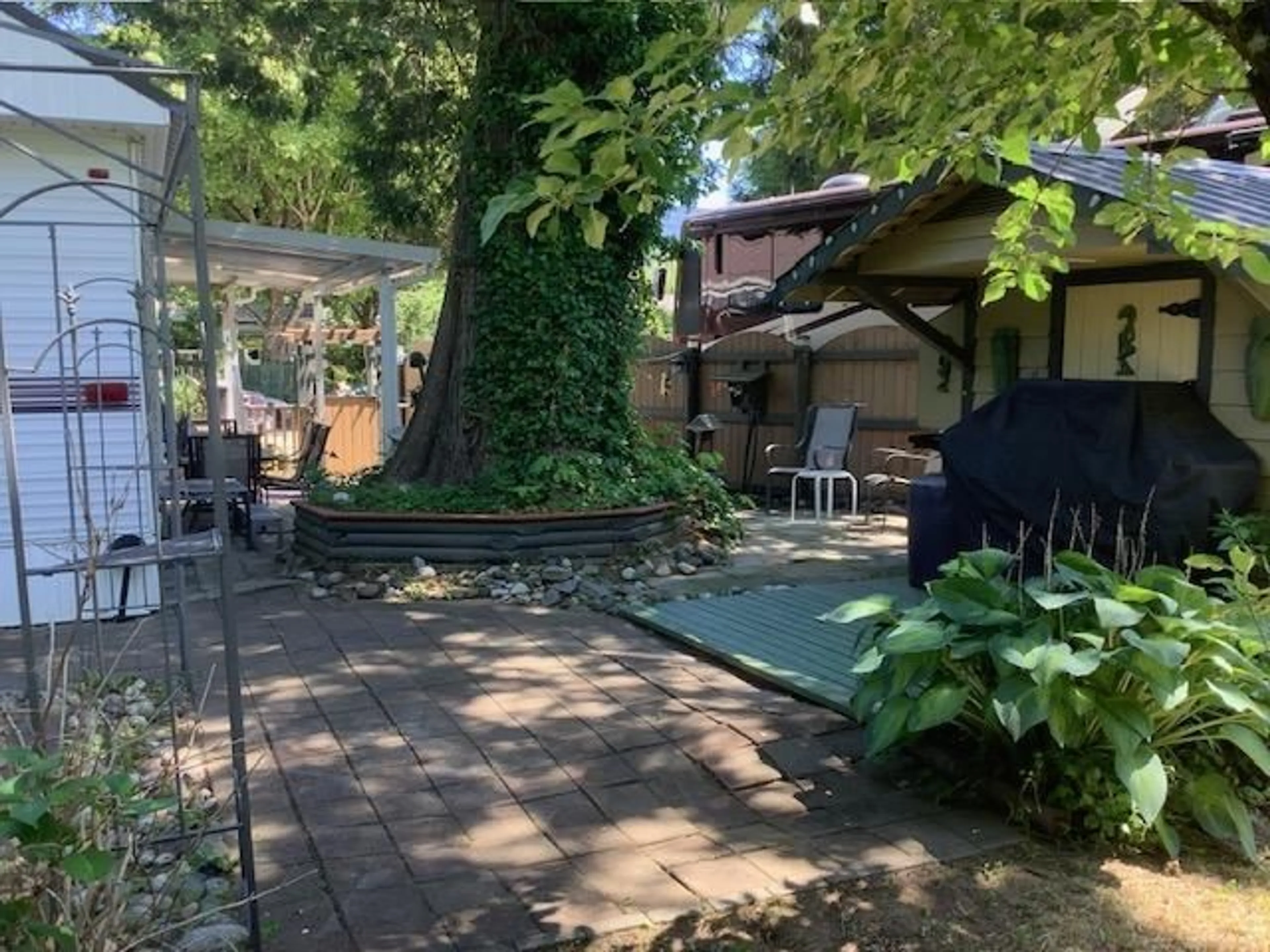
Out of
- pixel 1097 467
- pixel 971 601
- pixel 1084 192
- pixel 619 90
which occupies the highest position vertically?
pixel 1084 192

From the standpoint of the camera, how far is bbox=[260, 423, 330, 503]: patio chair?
9.45 m

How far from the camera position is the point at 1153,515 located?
503 centimetres

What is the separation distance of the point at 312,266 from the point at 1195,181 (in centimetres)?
712

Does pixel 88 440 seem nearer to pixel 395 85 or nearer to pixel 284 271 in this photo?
pixel 284 271

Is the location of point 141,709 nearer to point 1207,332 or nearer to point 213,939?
point 213,939

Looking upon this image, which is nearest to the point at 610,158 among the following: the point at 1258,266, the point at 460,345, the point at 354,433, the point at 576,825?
the point at 1258,266

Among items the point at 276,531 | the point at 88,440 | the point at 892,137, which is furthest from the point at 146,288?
the point at 892,137

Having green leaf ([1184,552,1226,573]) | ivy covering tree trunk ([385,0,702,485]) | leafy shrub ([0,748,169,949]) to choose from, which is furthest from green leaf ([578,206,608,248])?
ivy covering tree trunk ([385,0,702,485])

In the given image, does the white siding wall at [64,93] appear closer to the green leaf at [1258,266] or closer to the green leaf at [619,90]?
the green leaf at [619,90]

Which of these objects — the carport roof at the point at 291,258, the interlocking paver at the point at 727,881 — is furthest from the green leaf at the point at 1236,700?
the carport roof at the point at 291,258

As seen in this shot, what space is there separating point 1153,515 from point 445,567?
4.04 m

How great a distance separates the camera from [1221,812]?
3.20m

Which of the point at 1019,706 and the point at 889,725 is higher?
the point at 1019,706

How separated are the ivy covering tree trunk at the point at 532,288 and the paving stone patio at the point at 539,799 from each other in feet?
8.43
